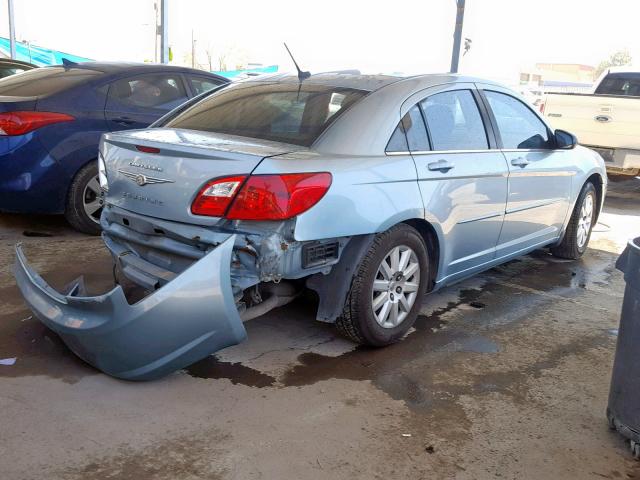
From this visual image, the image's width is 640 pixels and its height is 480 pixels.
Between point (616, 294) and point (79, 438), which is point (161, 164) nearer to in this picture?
point (79, 438)

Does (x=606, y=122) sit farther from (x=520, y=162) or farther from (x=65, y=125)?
(x=65, y=125)

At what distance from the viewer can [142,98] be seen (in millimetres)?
6309

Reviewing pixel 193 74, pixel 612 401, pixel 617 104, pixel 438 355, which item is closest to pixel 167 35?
pixel 193 74

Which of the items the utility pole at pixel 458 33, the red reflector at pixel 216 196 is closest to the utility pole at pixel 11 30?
the utility pole at pixel 458 33

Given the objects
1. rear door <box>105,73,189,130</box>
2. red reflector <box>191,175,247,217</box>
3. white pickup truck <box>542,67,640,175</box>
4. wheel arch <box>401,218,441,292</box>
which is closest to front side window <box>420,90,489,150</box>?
wheel arch <box>401,218,441,292</box>

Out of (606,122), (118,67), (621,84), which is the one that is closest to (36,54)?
(118,67)

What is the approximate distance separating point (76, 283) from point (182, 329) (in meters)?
0.98

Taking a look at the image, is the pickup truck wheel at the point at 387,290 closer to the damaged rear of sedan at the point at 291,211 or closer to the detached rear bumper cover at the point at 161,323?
the damaged rear of sedan at the point at 291,211

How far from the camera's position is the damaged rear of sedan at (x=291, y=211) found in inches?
122

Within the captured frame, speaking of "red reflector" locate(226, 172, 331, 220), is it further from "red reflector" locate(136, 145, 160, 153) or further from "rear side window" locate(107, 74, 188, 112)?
"rear side window" locate(107, 74, 188, 112)

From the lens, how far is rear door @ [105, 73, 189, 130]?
6020 mm

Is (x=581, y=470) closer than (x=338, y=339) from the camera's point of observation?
Yes

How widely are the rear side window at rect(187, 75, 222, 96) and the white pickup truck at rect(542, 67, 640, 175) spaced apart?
556 centimetres

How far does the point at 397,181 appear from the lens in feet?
12.0
